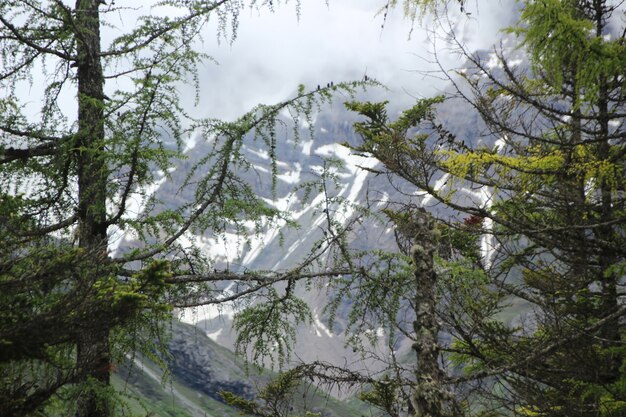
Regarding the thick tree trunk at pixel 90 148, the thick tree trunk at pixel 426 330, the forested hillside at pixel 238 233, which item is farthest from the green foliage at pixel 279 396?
the thick tree trunk at pixel 90 148

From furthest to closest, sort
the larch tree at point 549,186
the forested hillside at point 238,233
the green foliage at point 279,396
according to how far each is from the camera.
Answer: the green foliage at point 279,396 → the larch tree at point 549,186 → the forested hillside at point 238,233

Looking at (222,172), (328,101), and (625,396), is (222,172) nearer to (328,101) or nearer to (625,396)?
(328,101)

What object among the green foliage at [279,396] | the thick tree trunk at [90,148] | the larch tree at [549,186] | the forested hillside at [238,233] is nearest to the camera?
the forested hillside at [238,233]

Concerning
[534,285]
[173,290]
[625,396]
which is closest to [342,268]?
[173,290]

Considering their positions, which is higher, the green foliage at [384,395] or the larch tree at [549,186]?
the larch tree at [549,186]

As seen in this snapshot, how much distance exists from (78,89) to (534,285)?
340 inches

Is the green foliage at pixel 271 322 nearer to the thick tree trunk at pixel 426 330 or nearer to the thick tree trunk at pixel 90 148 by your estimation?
the thick tree trunk at pixel 426 330

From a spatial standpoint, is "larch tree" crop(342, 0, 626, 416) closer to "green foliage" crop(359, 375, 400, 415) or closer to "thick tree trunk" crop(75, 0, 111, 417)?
"green foliage" crop(359, 375, 400, 415)

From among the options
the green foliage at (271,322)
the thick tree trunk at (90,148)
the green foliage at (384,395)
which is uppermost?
the thick tree trunk at (90,148)

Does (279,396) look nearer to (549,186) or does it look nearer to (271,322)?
(271,322)

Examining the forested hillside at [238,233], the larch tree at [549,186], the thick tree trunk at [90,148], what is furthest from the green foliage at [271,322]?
the larch tree at [549,186]

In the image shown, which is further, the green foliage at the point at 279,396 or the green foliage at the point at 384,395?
the green foliage at the point at 279,396

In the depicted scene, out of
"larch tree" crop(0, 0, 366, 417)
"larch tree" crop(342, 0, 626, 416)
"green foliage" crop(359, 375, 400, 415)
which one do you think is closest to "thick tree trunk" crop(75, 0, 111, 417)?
"larch tree" crop(0, 0, 366, 417)

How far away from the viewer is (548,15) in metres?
5.52
